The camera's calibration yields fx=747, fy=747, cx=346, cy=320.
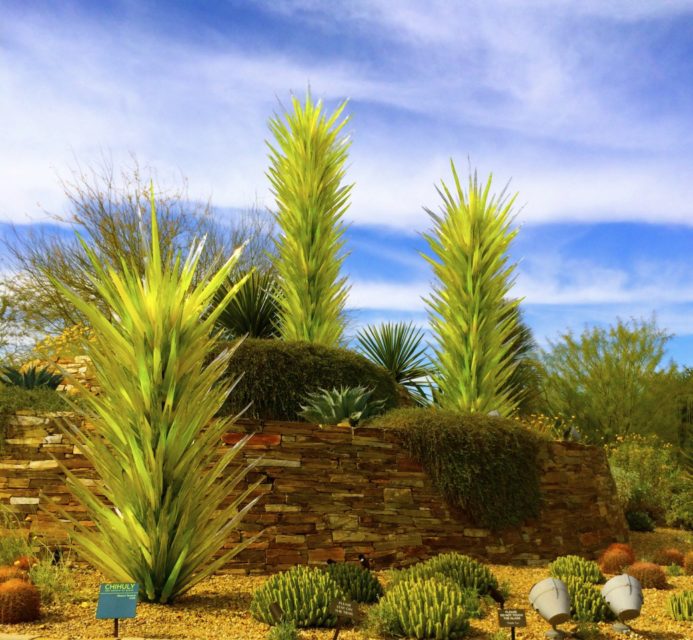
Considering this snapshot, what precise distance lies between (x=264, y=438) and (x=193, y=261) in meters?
2.53

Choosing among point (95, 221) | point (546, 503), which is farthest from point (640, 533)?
point (95, 221)

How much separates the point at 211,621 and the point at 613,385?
746 inches

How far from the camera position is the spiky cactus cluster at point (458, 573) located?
22.8 feet

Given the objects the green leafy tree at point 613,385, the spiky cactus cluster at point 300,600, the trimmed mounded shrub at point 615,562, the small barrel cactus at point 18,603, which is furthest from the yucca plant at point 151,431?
the green leafy tree at point 613,385

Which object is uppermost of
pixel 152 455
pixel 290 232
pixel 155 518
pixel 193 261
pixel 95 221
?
pixel 95 221

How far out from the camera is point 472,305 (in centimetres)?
1170

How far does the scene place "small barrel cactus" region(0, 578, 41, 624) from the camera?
224 inches

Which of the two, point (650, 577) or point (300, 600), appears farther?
point (650, 577)

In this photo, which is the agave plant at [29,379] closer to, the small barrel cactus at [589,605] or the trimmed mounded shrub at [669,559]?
the small barrel cactus at [589,605]

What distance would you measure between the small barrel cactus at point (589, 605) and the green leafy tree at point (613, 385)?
14758 millimetres

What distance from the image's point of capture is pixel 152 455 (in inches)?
239

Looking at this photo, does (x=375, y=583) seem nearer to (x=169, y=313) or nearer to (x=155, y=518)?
A: (x=155, y=518)

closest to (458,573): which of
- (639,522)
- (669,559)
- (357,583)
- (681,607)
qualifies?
(357,583)

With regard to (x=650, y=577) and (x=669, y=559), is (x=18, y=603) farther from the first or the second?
(x=669, y=559)
